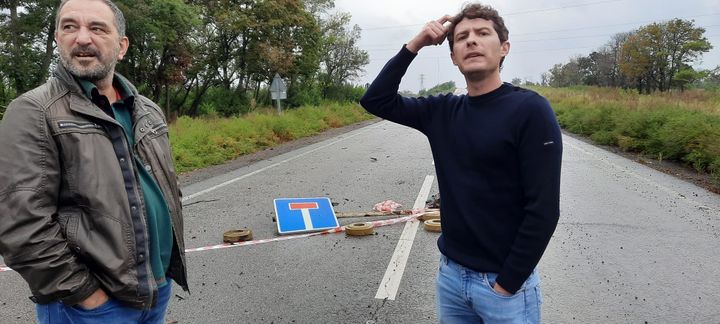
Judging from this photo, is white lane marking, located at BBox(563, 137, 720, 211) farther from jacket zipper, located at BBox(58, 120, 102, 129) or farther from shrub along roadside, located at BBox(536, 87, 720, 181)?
jacket zipper, located at BBox(58, 120, 102, 129)

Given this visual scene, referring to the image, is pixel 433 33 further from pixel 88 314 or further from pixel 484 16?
pixel 88 314

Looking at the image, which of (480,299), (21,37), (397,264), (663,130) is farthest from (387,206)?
(21,37)

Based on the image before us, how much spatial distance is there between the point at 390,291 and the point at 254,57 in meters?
29.1

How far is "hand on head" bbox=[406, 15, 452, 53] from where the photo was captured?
2324 mm

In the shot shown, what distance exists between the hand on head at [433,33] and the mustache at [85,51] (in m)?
1.45

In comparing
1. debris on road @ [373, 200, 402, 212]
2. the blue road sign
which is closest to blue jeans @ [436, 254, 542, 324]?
the blue road sign

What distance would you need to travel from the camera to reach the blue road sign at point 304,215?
6.38m

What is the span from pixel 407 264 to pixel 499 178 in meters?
3.21

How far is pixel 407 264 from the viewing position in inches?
199

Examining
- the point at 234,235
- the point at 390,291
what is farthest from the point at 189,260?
the point at 390,291

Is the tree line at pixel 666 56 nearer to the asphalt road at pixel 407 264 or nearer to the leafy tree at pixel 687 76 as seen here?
the leafy tree at pixel 687 76

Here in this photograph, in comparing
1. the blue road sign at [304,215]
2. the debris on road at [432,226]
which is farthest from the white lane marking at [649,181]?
the blue road sign at [304,215]

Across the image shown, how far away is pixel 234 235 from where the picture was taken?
5891mm

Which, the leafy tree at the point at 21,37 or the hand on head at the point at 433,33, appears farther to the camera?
the leafy tree at the point at 21,37
